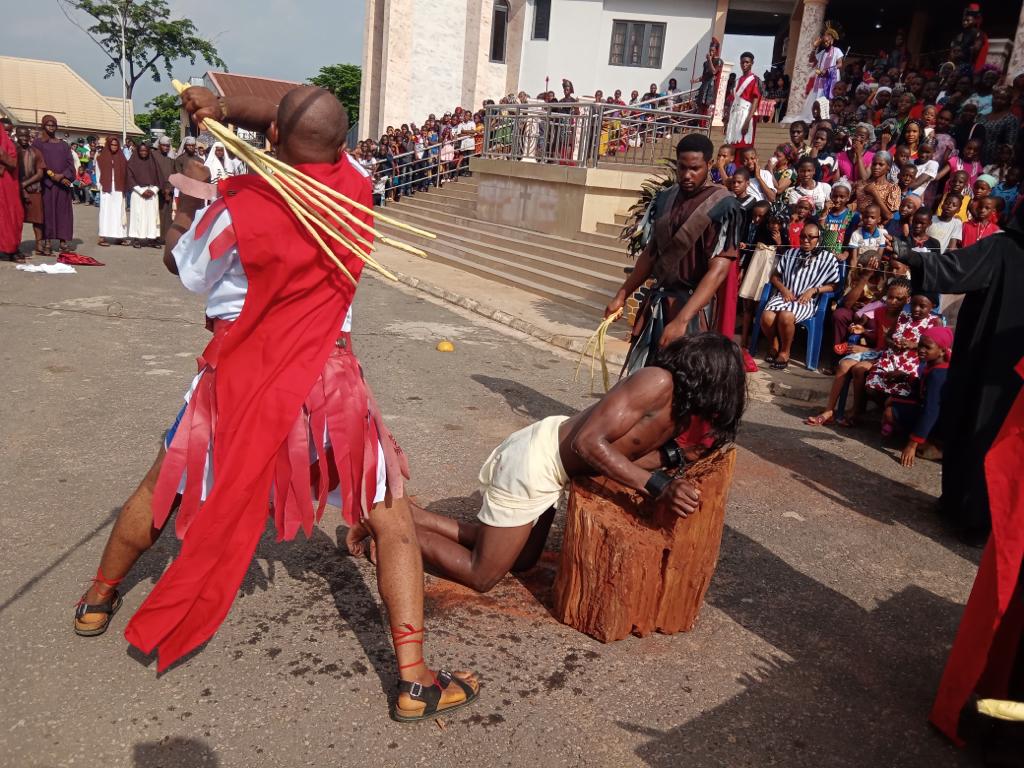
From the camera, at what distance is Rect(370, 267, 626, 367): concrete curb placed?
8430 millimetres

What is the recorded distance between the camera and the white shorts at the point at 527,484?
123 inches

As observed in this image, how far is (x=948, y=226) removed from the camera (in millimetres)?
7672

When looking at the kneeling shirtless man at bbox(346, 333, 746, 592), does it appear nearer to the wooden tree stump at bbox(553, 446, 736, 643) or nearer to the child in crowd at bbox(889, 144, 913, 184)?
the wooden tree stump at bbox(553, 446, 736, 643)

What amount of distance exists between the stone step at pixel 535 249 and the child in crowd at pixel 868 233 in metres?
3.60

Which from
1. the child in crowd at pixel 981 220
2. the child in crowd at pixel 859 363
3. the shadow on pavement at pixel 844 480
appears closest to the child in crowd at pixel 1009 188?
the child in crowd at pixel 981 220

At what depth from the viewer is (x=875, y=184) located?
839 cm

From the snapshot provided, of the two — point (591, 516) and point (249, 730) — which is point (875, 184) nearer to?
point (591, 516)

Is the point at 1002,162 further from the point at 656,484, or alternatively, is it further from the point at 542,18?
the point at 542,18

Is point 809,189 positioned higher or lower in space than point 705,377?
higher

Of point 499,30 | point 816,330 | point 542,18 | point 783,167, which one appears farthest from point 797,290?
point 499,30

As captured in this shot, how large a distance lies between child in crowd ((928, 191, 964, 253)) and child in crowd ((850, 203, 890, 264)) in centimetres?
46

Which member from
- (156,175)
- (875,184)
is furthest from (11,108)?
(875,184)

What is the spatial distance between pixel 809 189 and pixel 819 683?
727 cm

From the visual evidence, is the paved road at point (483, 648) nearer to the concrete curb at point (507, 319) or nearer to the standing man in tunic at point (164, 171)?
the concrete curb at point (507, 319)
